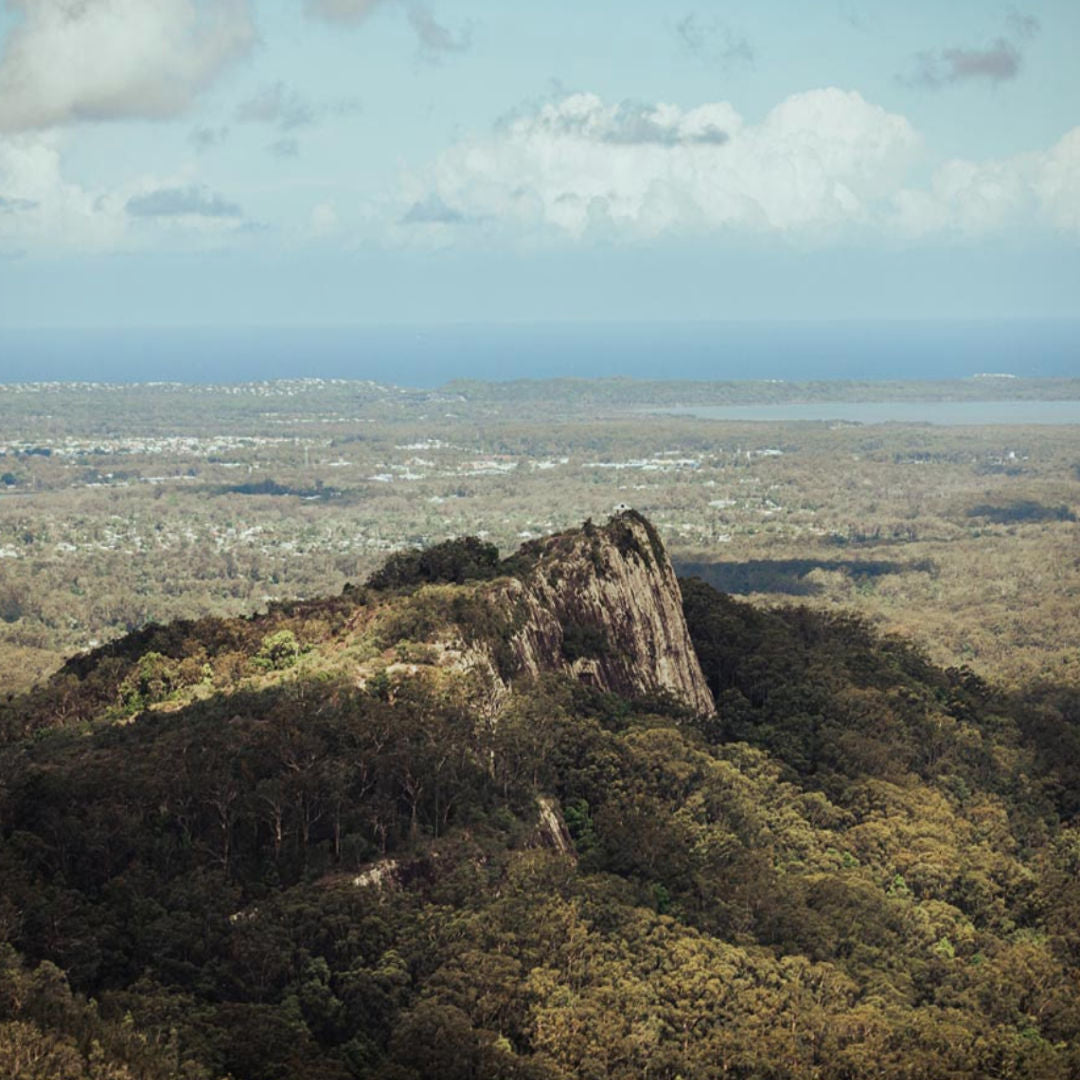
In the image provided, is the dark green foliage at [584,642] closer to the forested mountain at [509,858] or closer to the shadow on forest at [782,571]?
the forested mountain at [509,858]

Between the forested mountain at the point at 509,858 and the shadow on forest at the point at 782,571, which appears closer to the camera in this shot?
the forested mountain at the point at 509,858

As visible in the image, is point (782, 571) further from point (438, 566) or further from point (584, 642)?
point (584, 642)

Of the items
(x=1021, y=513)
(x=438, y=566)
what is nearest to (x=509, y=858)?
(x=438, y=566)

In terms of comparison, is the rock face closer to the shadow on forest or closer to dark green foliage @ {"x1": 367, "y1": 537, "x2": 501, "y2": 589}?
dark green foliage @ {"x1": 367, "y1": 537, "x2": 501, "y2": 589}

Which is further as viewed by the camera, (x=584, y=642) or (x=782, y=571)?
(x=782, y=571)

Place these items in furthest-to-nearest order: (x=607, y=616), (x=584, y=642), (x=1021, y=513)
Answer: (x=1021, y=513) < (x=607, y=616) < (x=584, y=642)

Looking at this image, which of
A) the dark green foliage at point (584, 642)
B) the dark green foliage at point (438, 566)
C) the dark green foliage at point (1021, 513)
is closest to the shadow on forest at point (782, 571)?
the dark green foliage at point (1021, 513)
